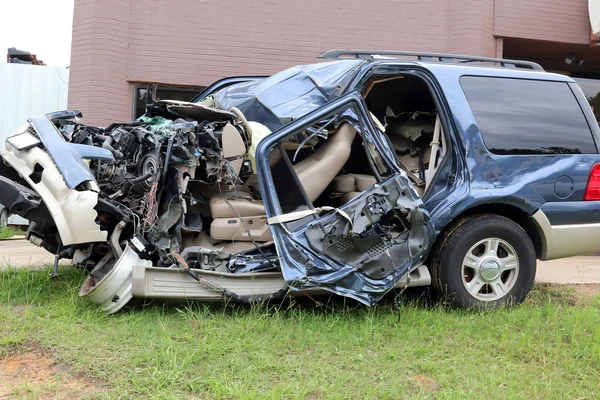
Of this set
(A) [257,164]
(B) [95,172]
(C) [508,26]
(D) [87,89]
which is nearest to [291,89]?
(A) [257,164]

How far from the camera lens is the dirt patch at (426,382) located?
2.79 m

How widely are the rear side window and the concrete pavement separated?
1.91 metres

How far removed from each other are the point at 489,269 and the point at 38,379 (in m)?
3.24

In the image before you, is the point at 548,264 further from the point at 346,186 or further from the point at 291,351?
the point at 291,351

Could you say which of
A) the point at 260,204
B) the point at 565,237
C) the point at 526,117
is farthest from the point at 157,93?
the point at 565,237

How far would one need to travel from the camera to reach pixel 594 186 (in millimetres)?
4266

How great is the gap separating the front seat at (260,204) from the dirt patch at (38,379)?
1554 mm

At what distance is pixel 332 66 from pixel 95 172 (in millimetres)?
2261

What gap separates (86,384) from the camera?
267 centimetres

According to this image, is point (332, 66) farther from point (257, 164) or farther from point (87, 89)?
point (87, 89)

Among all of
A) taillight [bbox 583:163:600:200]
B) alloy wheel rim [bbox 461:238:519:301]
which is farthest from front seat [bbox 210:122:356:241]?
taillight [bbox 583:163:600:200]

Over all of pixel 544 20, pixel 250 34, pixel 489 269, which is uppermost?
pixel 544 20

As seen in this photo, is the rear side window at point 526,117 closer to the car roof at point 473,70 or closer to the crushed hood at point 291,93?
the car roof at point 473,70

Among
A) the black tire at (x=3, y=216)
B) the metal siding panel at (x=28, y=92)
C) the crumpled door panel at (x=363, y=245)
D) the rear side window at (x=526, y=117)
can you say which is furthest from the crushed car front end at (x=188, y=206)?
the metal siding panel at (x=28, y=92)
